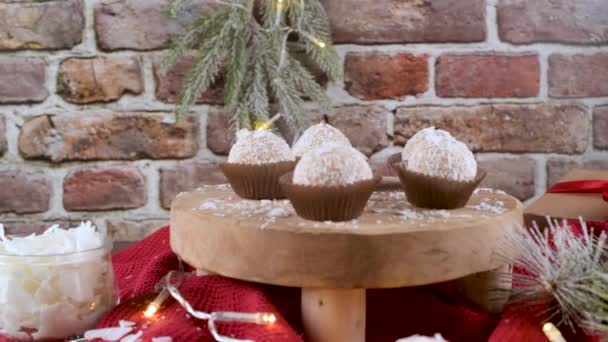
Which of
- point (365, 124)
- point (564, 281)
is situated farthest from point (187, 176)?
point (564, 281)

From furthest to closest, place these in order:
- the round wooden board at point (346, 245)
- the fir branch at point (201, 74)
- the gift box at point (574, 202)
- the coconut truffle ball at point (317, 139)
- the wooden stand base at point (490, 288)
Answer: the fir branch at point (201, 74)
the gift box at point (574, 202)
the coconut truffle ball at point (317, 139)
the wooden stand base at point (490, 288)
the round wooden board at point (346, 245)

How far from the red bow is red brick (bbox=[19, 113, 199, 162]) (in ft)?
2.13

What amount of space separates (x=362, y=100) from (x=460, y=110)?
0.18 meters

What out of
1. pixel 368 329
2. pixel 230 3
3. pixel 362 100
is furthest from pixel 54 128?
pixel 368 329

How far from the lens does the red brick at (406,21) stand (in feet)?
4.07

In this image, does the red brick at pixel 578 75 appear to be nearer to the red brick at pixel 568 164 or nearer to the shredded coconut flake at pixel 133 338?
the red brick at pixel 568 164

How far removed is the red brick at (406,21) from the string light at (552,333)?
74 cm

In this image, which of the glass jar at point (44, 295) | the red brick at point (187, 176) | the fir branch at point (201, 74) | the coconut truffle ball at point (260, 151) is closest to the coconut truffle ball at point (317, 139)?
the coconut truffle ball at point (260, 151)

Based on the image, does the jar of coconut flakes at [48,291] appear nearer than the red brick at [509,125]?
Yes

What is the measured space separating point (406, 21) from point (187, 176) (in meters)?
0.50

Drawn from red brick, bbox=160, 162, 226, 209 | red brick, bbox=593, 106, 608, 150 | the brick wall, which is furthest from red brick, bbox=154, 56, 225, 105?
red brick, bbox=593, 106, 608, 150

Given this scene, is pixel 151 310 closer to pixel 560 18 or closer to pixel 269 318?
pixel 269 318

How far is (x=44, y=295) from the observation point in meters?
0.64

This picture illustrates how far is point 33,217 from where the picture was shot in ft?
4.29
